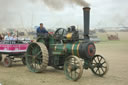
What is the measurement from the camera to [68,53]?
711 centimetres

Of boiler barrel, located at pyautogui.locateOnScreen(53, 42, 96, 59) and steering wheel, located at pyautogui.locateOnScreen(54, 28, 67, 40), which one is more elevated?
steering wheel, located at pyautogui.locateOnScreen(54, 28, 67, 40)

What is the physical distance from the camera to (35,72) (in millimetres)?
7727

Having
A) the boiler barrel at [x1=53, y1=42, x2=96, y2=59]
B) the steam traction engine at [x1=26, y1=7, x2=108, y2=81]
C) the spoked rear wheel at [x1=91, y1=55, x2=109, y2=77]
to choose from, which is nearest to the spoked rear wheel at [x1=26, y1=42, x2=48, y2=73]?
the steam traction engine at [x1=26, y1=7, x2=108, y2=81]

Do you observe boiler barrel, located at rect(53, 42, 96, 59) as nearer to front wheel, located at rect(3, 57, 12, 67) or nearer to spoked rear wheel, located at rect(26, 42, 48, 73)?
spoked rear wheel, located at rect(26, 42, 48, 73)

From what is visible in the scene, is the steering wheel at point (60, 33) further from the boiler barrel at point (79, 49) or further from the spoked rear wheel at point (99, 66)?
the spoked rear wheel at point (99, 66)

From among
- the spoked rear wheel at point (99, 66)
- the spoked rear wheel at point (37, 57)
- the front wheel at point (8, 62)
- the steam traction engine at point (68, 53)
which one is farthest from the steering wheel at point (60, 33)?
the front wheel at point (8, 62)

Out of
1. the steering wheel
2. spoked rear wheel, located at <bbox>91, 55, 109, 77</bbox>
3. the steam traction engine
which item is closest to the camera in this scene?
the steam traction engine

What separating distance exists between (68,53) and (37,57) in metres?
1.33

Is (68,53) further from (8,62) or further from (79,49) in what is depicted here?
(8,62)

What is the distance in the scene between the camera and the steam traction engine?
21.4ft

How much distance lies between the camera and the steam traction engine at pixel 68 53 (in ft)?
21.4

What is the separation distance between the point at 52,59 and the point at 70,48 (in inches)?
44.3

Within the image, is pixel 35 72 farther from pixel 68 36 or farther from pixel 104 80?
pixel 104 80

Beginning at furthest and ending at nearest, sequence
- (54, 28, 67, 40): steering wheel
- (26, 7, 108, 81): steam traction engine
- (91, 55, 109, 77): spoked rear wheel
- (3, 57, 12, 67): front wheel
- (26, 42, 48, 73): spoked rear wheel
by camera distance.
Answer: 1. (3, 57, 12, 67): front wheel
2. (54, 28, 67, 40): steering wheel
3. (26, 42, 48, 73): spoked rear wheel
4. (91, 55, 109, 77): spoked rear wheel
5. (26, 7, 108, 81): steam traction engine
